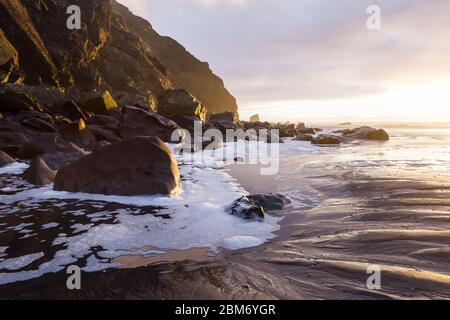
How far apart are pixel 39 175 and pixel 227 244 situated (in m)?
4.63

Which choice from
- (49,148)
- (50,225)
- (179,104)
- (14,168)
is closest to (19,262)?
(50,225)

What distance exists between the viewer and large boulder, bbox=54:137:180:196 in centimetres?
Result: 566

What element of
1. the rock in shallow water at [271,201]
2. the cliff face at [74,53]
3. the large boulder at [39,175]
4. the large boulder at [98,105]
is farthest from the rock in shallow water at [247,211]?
the cliff face at [74,53]

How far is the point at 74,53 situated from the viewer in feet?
88.0

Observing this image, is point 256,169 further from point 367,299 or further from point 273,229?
point 367,299

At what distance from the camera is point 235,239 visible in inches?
145

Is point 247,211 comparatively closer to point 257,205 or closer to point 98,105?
point 257,205

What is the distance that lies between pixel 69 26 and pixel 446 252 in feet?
96.5

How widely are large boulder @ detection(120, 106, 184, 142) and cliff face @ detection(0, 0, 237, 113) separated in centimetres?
785

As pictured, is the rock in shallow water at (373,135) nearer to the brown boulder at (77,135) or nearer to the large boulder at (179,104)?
the large boulder at (179,104)

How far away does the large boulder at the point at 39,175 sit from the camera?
633 cm

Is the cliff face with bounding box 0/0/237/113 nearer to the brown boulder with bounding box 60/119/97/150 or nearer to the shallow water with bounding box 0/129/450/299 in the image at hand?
the brown boulder with bounding box 60/119/97/150

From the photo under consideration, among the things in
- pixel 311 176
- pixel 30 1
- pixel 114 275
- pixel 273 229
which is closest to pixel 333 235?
pixel 273 229
